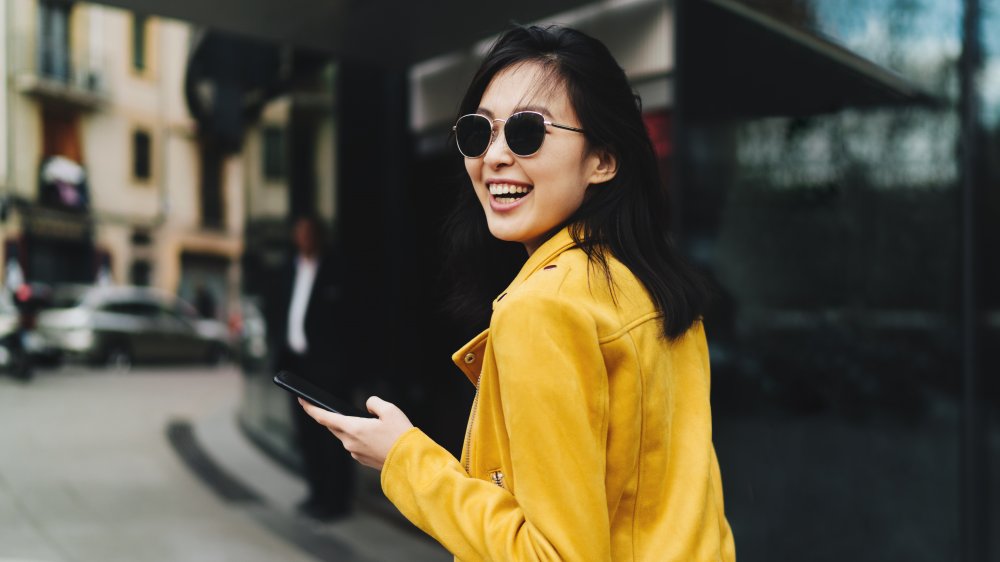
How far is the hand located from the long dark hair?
0.36 m

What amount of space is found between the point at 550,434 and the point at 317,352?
467 cm

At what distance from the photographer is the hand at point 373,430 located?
4.14 ft

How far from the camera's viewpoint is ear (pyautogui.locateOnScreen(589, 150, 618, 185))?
1.32 meters

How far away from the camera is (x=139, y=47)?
2778cm

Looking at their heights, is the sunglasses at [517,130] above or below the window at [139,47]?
below

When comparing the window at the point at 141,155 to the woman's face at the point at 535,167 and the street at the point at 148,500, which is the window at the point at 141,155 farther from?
the woman's face at the point at 535,167

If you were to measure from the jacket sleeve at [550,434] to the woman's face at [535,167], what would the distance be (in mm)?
235

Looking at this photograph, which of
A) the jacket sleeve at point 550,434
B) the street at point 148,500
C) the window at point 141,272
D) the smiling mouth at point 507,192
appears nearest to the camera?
the jacket sleeve at point 550,434

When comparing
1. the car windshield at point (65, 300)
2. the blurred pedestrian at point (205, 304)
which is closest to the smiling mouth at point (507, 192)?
the car windshield at point (65, 300)

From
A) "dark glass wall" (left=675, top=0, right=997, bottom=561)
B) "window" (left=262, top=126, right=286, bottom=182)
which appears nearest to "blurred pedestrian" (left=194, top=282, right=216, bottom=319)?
"window" (left=262, top=126, right=286, bottom=182)

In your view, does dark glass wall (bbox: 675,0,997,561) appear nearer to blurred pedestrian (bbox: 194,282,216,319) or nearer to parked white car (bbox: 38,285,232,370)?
parked white car (bbox: 38,285,232,370)

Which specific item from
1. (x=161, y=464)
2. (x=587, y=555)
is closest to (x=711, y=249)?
(x=587, y=555)

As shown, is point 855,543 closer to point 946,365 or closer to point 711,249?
point 946,365

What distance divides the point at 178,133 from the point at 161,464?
24465 millimetres
